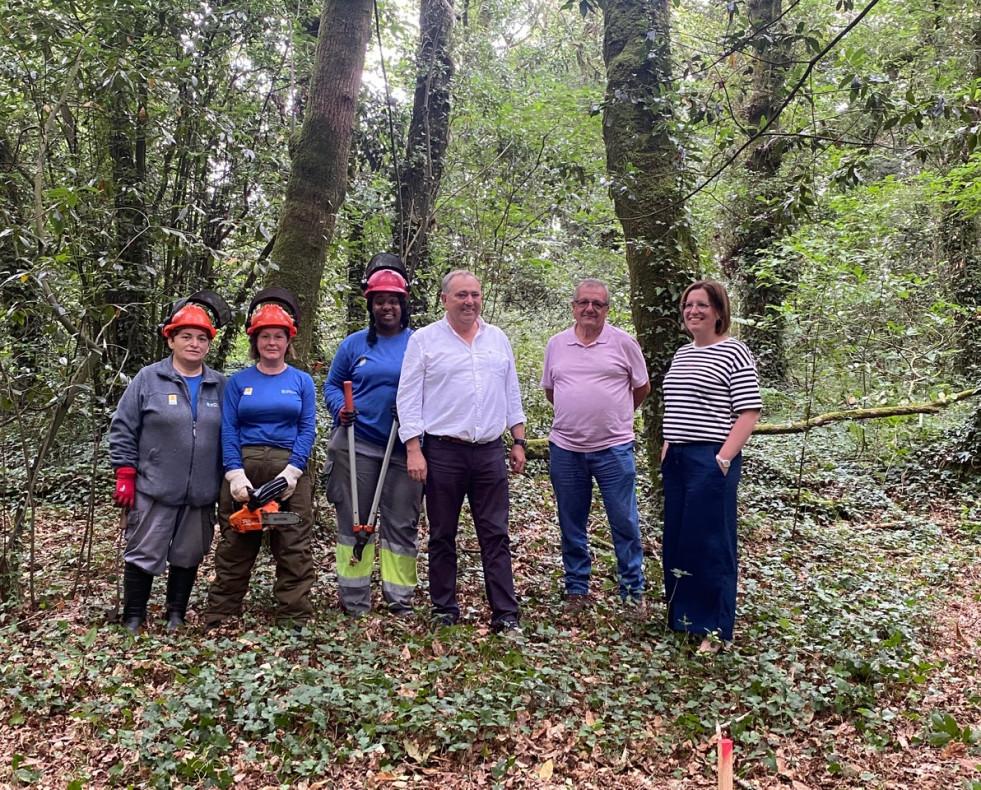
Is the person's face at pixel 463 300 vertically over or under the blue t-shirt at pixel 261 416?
over

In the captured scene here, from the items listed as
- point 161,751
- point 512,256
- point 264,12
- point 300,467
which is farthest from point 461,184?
point 161,751

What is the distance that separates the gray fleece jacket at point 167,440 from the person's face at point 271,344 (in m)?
0.48

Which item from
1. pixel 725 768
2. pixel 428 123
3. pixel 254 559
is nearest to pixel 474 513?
pixel 254 559

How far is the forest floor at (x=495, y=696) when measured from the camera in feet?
10.3

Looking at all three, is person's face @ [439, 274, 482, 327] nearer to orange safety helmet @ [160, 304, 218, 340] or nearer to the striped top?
the striped top

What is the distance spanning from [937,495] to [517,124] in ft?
23.7

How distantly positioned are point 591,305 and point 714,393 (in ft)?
3.58

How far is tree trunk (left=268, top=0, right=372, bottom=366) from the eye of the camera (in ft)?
17.9

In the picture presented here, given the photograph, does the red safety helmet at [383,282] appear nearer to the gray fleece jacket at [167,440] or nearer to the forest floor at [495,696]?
the gray fleece jacket at [167,440]

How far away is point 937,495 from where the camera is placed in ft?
28.7

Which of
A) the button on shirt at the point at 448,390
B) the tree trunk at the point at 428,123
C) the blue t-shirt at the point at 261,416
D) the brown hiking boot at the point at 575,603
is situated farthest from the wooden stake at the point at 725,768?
the tree trunk at the point at 428,123

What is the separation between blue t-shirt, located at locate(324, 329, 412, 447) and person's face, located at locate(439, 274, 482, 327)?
0.41m

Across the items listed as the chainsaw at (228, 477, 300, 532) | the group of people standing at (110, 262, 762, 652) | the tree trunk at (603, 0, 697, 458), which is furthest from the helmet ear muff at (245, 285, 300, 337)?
the tree trunk at (603, 0, 697, 458)

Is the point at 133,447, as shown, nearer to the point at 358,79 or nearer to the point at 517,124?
the point at 358,79
